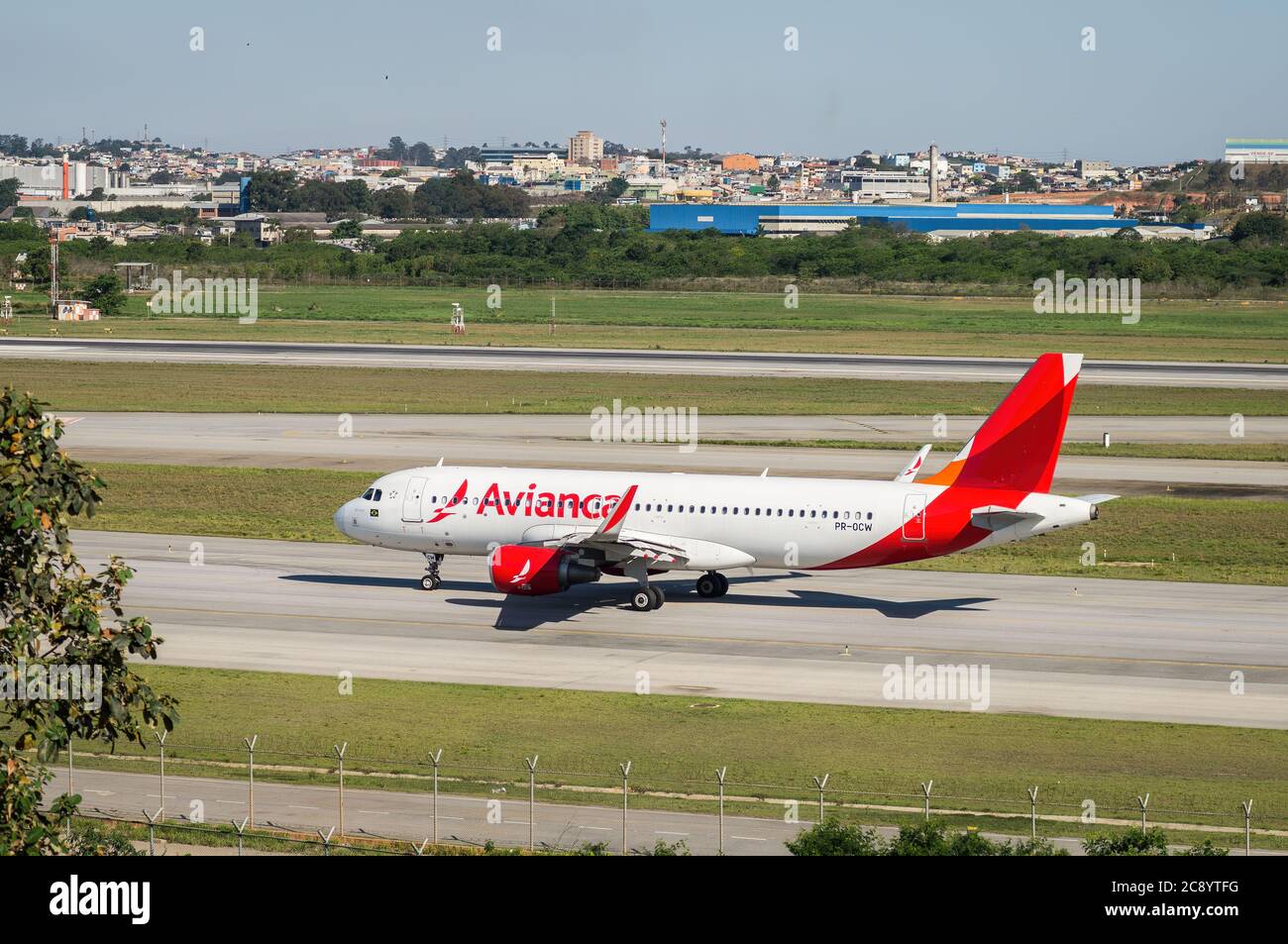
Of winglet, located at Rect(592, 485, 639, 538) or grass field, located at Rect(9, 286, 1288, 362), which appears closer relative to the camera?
winglet, located at Rect(592, 485, 639, 538)

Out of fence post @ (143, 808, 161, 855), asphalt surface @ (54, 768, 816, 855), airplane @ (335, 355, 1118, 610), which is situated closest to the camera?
fence post @ (143, 808, 161, 855)

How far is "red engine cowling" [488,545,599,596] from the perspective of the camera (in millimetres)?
50156

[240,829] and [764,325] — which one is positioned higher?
[764,325]

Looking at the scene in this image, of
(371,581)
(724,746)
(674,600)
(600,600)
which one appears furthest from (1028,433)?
(371,581)

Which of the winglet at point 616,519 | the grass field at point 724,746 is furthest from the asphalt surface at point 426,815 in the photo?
the winglet at point 616,519

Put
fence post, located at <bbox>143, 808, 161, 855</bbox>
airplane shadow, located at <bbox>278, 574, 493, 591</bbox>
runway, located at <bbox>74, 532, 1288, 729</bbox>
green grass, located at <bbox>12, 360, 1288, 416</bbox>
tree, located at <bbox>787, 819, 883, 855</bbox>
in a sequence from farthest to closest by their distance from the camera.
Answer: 1. green grass, located at <bbox>12, 360, 1288, 416</bbox>
2. airplane shadow, located at <bbox>278, 574, 493, 591</bbox>
3. runway, located at <bbox>74, 532, 1288, 729</bbox>
4. fence post, located at <bbox>143, 808, 161, 855</bbox>
5. tree, located at <bbox>787, 819, 883, 855</bbox>

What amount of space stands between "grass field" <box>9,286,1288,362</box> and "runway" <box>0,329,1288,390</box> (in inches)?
242

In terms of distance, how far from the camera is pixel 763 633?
1949 inches

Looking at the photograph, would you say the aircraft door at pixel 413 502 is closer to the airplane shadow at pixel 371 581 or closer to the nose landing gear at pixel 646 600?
the airplane shadow at pixel 371 581

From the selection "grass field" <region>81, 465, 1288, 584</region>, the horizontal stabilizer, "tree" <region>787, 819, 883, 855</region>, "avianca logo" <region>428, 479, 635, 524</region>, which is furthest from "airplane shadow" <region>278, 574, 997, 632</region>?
"tree" <region>787, 819, 883, 855</region>

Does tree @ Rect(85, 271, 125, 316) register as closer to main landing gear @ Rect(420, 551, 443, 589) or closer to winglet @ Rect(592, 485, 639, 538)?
main landing gear @ Rect(420, 551, 443, 589)

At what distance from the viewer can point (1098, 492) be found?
72875 millimetres

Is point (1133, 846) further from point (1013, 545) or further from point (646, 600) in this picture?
point (1013, 545)

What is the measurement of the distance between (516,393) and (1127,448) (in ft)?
140
